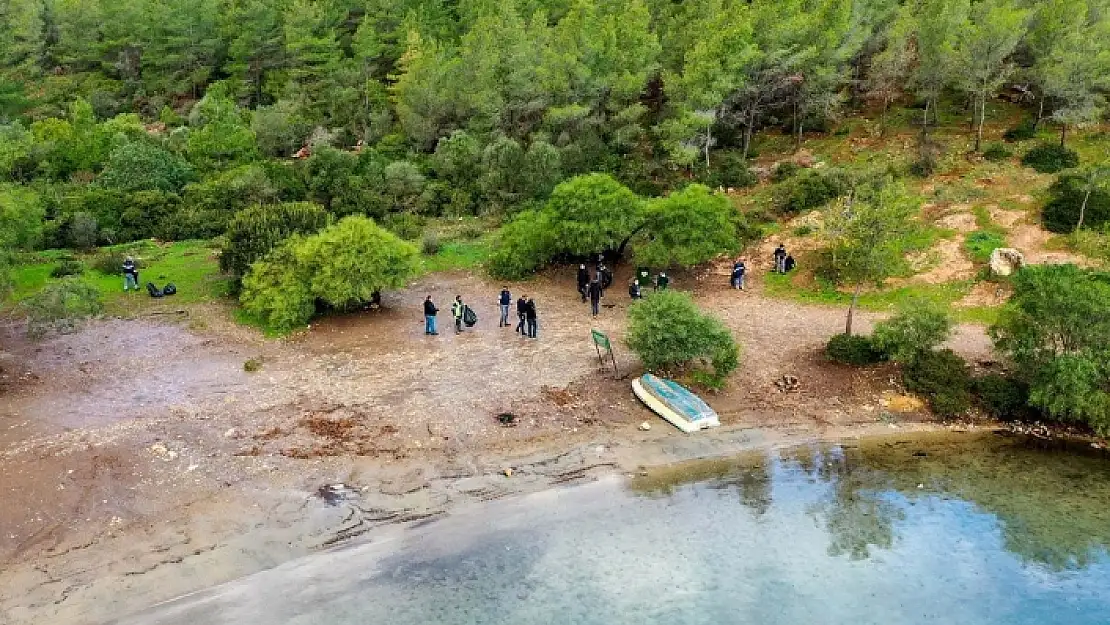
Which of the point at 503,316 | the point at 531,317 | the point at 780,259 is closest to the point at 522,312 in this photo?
the point at 531,317

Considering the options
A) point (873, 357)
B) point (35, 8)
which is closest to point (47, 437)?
point (873, 357)

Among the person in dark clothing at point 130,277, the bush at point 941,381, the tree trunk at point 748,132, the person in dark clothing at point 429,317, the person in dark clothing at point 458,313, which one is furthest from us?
the tree trunk at point 748,132

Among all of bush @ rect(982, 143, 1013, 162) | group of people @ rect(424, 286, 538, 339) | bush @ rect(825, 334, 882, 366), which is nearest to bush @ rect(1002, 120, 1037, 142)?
bush @ rect(982, 143, 1013, 162)

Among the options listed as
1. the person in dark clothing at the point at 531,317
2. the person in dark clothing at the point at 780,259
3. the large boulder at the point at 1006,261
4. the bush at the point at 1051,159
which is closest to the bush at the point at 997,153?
the bush at the point at 1051,159

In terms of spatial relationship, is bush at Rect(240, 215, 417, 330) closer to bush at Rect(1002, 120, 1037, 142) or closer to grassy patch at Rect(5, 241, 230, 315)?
grassy patch at Rect(5, 241, 230, 315)

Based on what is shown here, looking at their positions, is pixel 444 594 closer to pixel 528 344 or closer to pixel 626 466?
pixel 626 466

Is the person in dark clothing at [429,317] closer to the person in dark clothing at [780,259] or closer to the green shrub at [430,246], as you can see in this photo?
the green shrub at [430,246]

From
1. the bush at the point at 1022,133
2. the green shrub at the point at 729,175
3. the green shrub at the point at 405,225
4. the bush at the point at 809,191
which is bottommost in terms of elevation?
the green shrub at the point at 405,225
